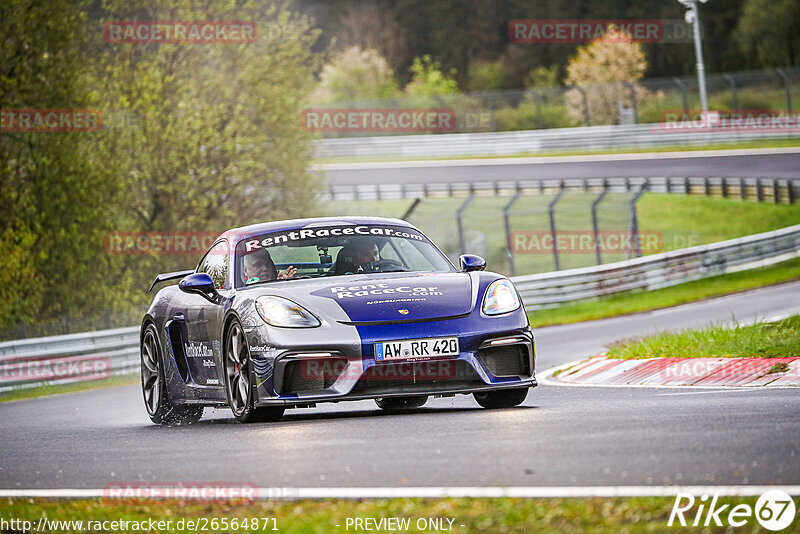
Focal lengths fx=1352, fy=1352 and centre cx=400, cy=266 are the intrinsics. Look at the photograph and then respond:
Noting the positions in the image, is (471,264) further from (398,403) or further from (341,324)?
(341,324)

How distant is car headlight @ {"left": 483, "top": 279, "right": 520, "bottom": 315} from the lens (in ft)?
30.6

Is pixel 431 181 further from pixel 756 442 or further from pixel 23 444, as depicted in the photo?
pixel 756 442

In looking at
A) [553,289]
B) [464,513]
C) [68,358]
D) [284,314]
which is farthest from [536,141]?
[464,513]

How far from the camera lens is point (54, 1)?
26.2 meters

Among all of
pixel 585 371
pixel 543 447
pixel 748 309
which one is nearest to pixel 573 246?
pixel 748 309

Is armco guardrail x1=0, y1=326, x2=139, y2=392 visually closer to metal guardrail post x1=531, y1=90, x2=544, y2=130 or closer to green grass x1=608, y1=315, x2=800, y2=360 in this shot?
green grass x1=608, y1=315, x2=800, y2=360

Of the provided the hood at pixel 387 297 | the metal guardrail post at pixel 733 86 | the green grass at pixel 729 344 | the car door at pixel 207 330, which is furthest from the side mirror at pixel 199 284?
the metal guardrail post at pixel 733 86

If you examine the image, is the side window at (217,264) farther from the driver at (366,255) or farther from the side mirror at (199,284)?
the driver at (366,255)

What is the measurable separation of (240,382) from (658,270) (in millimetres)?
20812

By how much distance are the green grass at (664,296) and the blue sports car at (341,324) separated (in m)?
15.6

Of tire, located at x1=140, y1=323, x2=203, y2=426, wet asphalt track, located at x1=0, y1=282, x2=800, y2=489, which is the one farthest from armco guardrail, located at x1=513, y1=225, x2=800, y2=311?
wet asphalt track, located at x1=0, y1=282, x2=800, y2=489

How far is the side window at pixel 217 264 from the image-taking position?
10.4 m

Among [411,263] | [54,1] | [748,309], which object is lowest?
[748,309]

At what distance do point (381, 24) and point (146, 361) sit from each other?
85.7m
